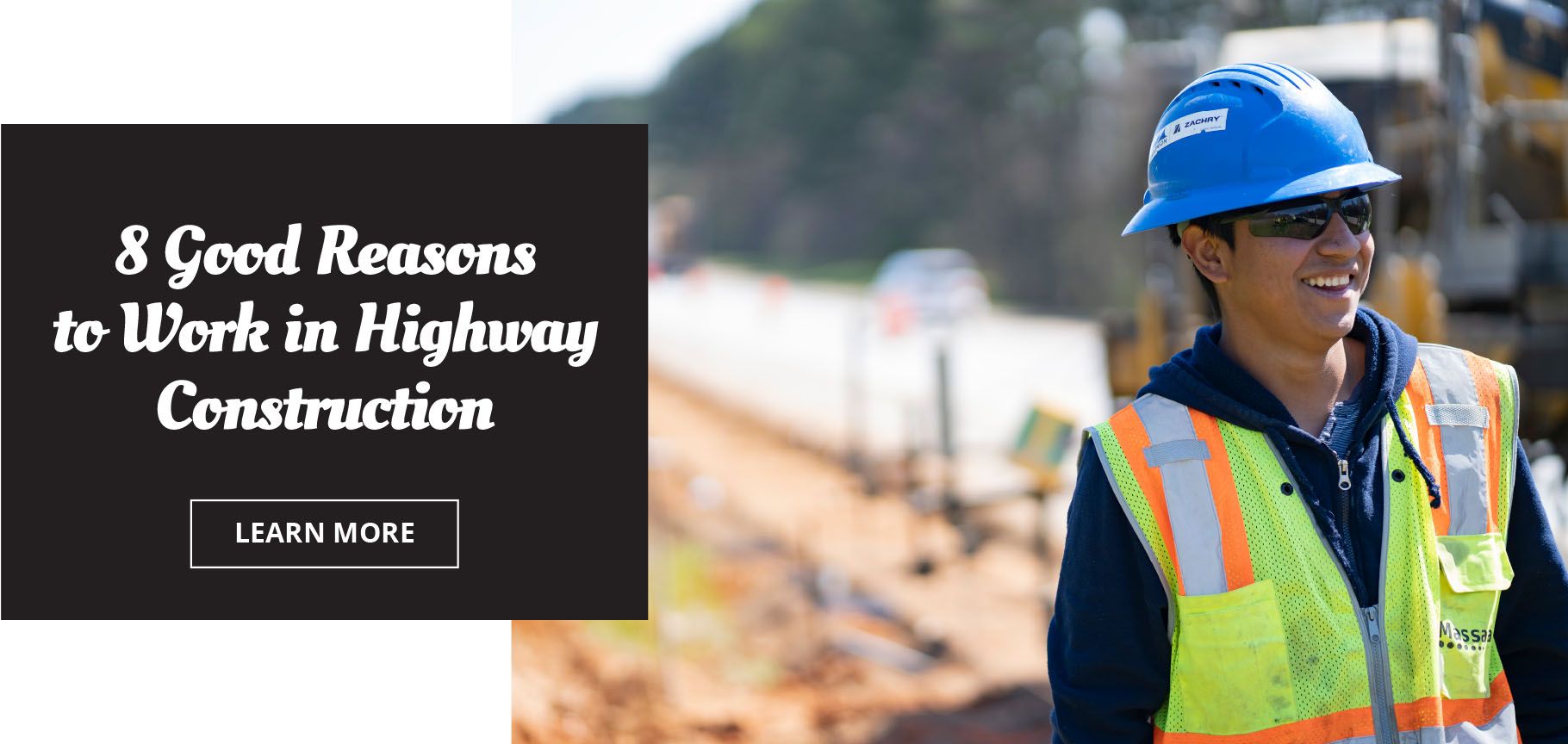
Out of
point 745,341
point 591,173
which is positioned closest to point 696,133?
point 745,341

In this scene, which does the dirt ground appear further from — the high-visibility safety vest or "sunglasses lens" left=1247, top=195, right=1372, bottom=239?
"sunglasses lens" left=1247, top=195, right=1372, bottom=239

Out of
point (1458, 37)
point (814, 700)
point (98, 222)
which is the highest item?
point (1458, 37)

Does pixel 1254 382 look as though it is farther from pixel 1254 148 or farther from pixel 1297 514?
pixel 1254 148

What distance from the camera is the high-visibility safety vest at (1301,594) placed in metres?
1.98

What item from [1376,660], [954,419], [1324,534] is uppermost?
[954,419]

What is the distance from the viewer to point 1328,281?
207 cm

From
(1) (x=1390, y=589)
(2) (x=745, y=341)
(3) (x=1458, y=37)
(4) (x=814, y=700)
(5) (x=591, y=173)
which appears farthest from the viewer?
(2) (x=745, y=341)

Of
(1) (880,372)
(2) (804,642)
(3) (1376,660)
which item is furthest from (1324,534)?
(1) (880,372)

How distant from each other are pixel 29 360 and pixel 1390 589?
13.2 feet

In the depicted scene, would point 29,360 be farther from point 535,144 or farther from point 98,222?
point 535,144

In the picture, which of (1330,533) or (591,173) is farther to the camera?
(591,173)

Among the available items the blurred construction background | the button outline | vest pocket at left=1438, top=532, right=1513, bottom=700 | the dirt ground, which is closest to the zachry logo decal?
vest pocket at left=1438, top=532, right=1513, bottom=700

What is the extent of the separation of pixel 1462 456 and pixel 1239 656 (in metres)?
0.43

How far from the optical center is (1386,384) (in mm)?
2055
